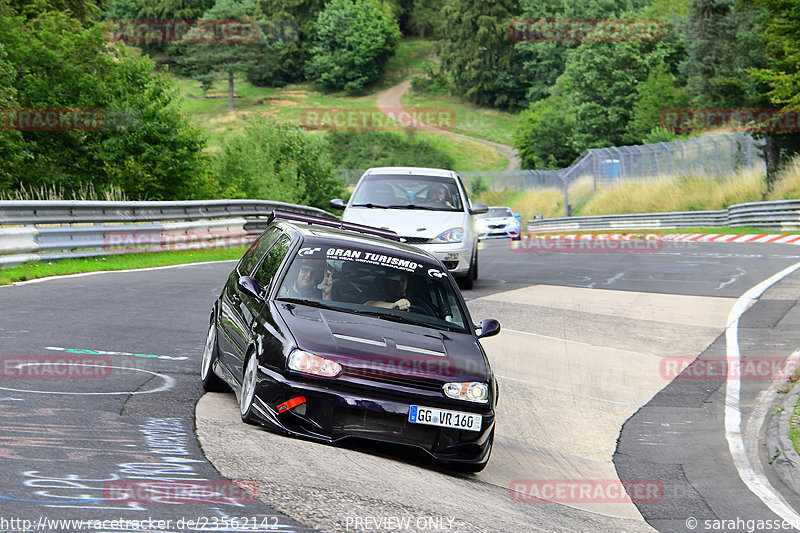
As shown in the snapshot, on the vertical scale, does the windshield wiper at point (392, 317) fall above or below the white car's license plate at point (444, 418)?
above

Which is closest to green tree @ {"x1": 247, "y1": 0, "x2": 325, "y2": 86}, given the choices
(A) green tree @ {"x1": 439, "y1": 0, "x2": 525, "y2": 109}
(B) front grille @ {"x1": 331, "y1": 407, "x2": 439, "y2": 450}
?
(A) green tree @ {"x1": 439, "y1": 0, "x2": 525, "y2": 109}

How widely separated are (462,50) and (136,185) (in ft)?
367

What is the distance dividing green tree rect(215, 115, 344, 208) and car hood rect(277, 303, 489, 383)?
91.6ft

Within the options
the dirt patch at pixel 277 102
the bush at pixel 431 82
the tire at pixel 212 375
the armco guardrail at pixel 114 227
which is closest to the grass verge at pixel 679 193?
the armco guardrail at pixel 114 227

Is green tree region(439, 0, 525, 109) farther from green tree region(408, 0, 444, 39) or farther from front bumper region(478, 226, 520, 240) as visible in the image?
front bumper region(478, 226, 520, 240)

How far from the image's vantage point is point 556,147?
8794 centimetres

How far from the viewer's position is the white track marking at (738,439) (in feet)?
22.8

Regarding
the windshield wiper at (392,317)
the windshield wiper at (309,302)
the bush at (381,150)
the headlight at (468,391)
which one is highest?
the windshield wiper at (309,302)

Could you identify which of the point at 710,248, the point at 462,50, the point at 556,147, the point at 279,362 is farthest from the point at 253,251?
the point at 462,50

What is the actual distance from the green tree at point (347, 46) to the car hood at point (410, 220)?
5164 inches

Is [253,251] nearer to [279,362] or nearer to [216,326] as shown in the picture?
[216,326]

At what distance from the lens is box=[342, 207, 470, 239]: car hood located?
50.5 feet

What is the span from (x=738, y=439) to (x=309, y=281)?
4099 mm

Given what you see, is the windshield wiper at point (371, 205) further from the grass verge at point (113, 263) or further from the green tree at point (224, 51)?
the green tree at point (224, 51)
